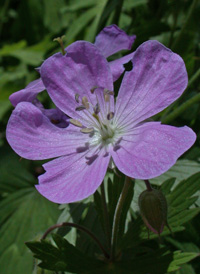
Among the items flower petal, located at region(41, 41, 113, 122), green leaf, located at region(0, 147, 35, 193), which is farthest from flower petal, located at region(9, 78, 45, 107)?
green leaf, located at region(0, 147, 35, 193)

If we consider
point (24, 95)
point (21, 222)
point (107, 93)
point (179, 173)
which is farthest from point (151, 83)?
point (21, 222)

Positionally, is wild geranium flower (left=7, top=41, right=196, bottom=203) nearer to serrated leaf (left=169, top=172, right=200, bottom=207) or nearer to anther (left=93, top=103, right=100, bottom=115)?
anther (left=93, top=103, right=100, bottom=115)

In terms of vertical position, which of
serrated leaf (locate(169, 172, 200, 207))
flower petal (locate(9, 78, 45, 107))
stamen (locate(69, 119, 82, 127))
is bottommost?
serrated leaf (locate(169, 172, 200, 207))

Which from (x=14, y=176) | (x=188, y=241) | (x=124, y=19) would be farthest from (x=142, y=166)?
(x=124, y=19)

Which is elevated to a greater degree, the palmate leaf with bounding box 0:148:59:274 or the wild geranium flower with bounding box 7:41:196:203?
the wild geranium flower with bounding box 7:41:196:203

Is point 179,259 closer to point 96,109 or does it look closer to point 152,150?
point 152,150

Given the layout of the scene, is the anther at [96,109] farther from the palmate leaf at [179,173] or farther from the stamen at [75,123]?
the palmate leaf at [179,173]

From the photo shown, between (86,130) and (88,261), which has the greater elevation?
(86,130)
